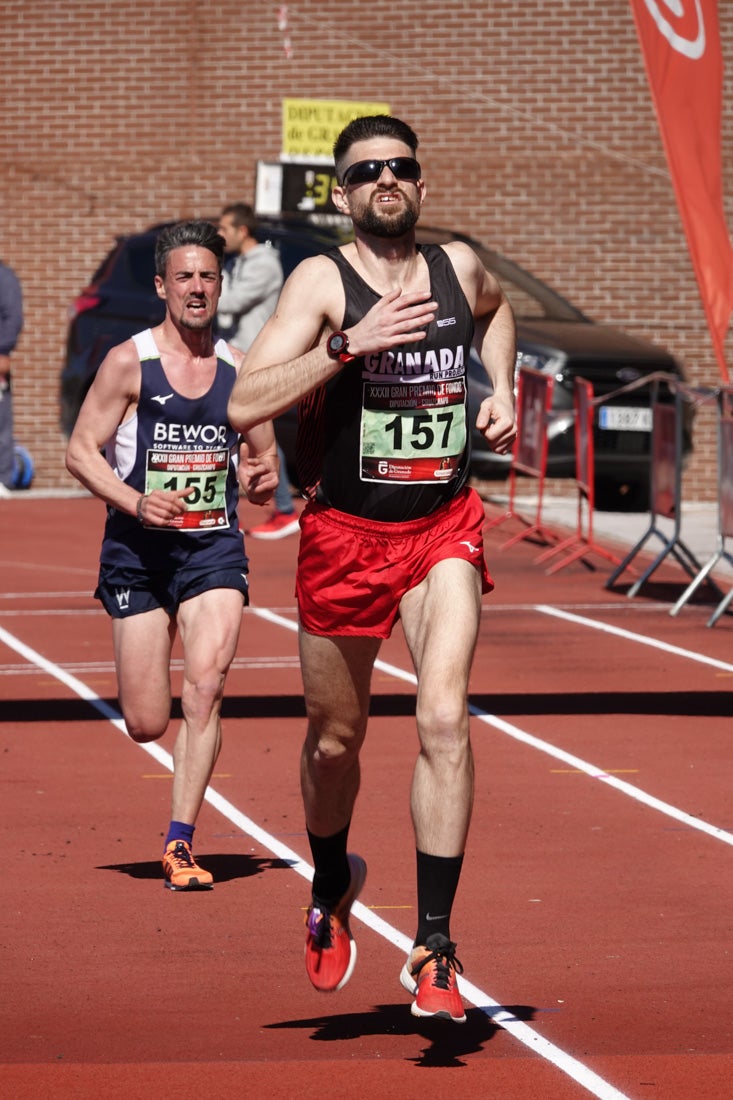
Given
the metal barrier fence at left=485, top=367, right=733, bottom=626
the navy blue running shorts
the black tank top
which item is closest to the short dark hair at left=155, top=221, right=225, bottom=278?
the navy blue running shorts

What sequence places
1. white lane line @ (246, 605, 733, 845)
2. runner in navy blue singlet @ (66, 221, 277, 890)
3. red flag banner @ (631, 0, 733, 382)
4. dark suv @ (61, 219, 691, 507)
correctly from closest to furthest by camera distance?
runner in navy blue singlet @ (66, 221, 277, 890) < white lane line @ (246, 605, 733, 845) < red flag banner @ (631, 0, 733, 382) < dark suv @ (61, 219, 691, 507)

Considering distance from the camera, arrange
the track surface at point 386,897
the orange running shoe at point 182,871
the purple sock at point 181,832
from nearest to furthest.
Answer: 1. the track surface at point 386,897
2. the orange running shoe at point 182,871
3. the purple sock at point 181,832

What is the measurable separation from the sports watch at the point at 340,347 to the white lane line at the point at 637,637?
22.1 feet

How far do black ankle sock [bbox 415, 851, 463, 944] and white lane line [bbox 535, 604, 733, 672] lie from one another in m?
6.52

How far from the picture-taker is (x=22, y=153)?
2209 centimetres

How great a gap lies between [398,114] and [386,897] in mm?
16188

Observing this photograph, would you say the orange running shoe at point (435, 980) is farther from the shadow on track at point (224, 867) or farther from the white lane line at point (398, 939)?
the shadow on track at point (224, 867)

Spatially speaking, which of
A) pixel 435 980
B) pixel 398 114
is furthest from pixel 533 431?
pixel 435 980

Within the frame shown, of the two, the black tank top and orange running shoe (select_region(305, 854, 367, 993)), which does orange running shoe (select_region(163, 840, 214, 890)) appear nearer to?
orange running shoe (select_region(305, 854, 367, 993))

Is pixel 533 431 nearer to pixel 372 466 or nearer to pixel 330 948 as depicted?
pixel 372 466

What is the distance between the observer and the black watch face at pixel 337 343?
5.21 m

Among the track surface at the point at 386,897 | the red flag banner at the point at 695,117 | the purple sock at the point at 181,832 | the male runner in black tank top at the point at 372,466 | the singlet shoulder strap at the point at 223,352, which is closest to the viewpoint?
the track surface at the point at 386,897

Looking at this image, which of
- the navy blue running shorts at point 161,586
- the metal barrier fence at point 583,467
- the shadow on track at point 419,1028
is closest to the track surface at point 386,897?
the shadow on track at point 419,1028

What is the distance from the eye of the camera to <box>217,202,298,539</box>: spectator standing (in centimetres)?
1642
